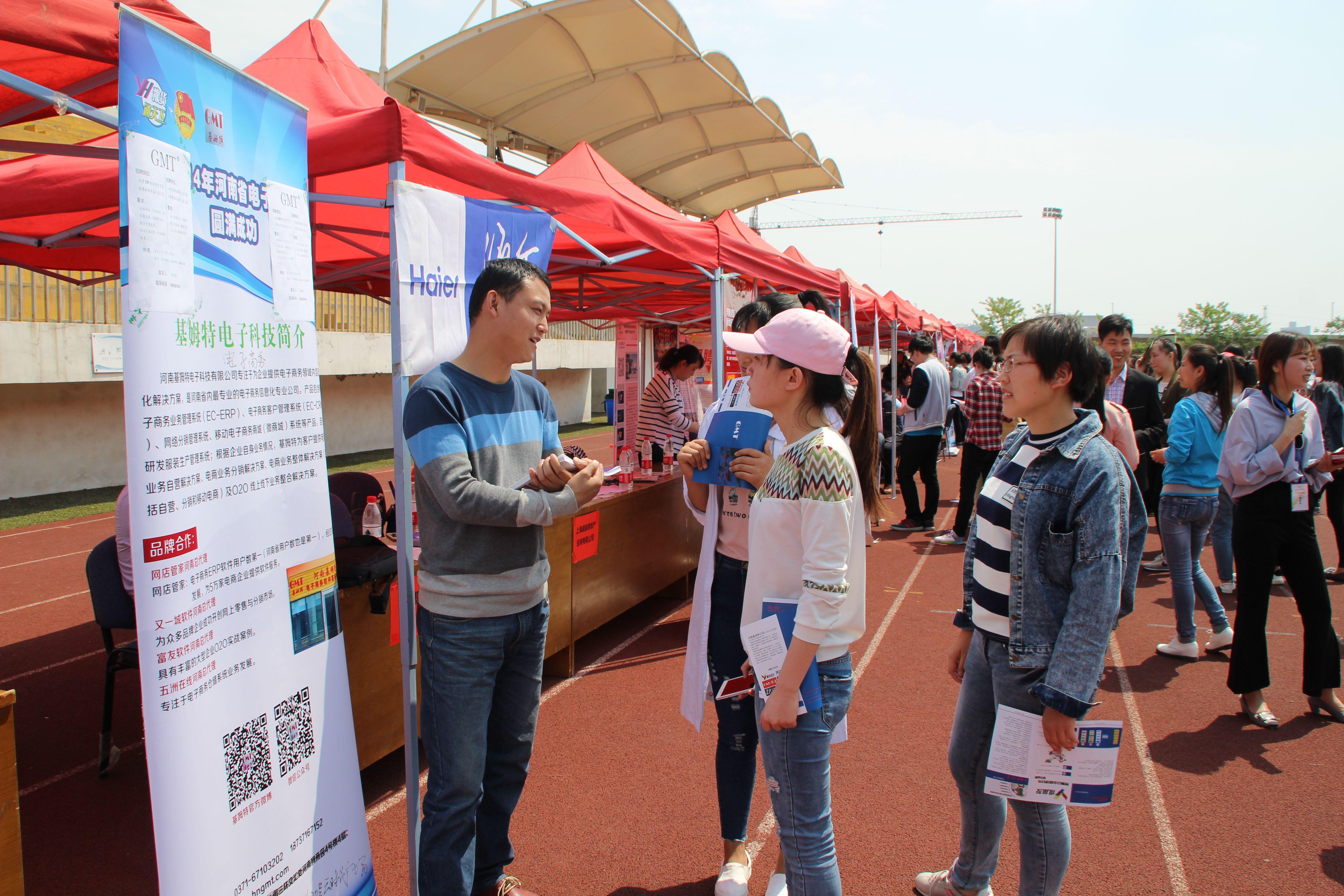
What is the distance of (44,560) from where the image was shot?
306 inches

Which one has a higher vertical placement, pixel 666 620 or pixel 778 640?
pixel 778 640

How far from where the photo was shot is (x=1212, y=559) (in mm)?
7793

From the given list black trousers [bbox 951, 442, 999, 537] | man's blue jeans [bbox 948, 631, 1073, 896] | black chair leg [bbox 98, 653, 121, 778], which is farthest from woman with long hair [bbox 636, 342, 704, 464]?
man's blue jeans [bbox 948, 631, 1073, 896]

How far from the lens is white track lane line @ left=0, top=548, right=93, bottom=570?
24.6 ft

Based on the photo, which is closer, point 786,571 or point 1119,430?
point 786,571

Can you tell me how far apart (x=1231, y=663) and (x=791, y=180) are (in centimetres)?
1787

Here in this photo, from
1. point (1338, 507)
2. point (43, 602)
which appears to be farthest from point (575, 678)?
point (1338, 507)

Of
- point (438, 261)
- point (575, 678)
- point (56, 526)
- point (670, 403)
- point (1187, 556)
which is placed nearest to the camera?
point (438, 261)

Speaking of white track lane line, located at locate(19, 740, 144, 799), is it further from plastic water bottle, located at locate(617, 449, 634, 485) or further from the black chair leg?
plastic water bottle, located at locate(617, 449, 634, 485)

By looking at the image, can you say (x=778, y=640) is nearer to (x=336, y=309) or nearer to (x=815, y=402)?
(x=815, y=402)

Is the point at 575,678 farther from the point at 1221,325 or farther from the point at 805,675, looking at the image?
the point at 1221,325

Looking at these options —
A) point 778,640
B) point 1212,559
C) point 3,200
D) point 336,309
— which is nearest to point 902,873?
point 778,640

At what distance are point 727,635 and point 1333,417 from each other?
18.1ft

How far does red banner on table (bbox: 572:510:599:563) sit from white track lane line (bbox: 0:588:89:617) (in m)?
4.10
